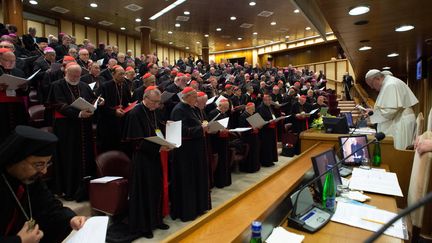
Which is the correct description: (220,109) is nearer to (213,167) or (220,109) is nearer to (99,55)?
(213,167)

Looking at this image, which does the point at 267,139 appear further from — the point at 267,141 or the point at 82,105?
the point at 82,105

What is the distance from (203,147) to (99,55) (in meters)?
6.64

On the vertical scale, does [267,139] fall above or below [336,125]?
below

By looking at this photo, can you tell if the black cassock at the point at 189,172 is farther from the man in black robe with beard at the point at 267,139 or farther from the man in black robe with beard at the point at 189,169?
the man in black robe with beard at the point at 267,139

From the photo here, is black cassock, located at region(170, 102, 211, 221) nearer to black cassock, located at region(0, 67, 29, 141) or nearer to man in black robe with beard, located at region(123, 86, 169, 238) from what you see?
man in black robe with beard, located at region(123, 86, 169, 238)

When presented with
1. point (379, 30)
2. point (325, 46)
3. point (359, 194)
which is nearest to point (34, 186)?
point (359, 194)

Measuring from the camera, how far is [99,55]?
9.36 m

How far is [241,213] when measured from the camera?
1639 mm

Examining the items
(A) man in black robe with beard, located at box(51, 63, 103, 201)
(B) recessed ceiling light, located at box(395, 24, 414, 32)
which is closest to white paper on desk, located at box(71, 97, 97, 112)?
(A) man in black robe with beard, located at box(51, 63, 103, 201)

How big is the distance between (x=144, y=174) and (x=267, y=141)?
420 cm

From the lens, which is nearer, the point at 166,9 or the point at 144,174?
the point at 144,174

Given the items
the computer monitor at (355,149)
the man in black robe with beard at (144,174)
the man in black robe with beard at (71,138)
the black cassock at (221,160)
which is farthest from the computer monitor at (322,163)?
the black cassock at (221,160)

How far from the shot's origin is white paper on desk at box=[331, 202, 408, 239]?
1.70m

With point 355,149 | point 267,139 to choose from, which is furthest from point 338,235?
point 267,139
